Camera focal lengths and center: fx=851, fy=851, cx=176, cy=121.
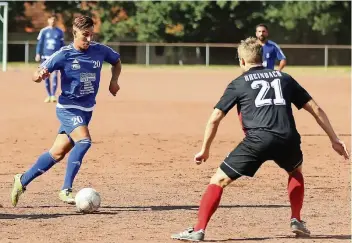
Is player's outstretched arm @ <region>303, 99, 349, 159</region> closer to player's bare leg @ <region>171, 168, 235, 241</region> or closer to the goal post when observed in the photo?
player's bare leg @ <region>171, 168, 235, 241</region>

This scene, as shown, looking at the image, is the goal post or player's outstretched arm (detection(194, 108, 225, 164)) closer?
player's outstretched arm (detection(194, 108, 225, 164))

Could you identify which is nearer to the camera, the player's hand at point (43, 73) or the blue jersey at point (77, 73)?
the player's hand at point (43, 73)

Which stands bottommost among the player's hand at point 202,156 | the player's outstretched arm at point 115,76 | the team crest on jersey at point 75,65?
the player's hand at point 202,156

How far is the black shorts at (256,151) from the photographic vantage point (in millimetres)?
6855

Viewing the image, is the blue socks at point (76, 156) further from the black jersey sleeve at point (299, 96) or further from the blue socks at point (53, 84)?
the blue socks at point (53, 84)

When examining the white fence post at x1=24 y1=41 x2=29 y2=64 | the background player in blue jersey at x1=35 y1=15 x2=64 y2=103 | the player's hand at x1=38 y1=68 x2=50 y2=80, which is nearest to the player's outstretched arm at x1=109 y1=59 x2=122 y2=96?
the player's hand at x1=38 y1=68 x2=50 y2=80

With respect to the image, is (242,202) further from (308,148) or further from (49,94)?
(49,94)

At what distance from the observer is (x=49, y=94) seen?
21688 mm

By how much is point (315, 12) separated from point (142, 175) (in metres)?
39.3

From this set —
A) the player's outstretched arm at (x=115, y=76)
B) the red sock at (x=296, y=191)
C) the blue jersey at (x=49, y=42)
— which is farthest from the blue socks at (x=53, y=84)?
the red sock at (x=296, y=191)

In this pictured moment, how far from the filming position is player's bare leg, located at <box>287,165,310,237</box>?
7219 millimetres

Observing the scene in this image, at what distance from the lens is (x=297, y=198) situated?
7289mm

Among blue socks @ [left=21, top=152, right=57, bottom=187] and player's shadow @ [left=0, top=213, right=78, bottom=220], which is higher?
blue socks @ [left=21, top=152, right=57, bottom=187]

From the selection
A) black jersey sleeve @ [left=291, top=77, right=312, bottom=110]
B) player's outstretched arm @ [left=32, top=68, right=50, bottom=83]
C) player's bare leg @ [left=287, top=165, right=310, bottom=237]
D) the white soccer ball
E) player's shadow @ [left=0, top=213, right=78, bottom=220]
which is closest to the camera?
black jersey sleeve @ [left=291, top=77, right=312, bottom=110]
